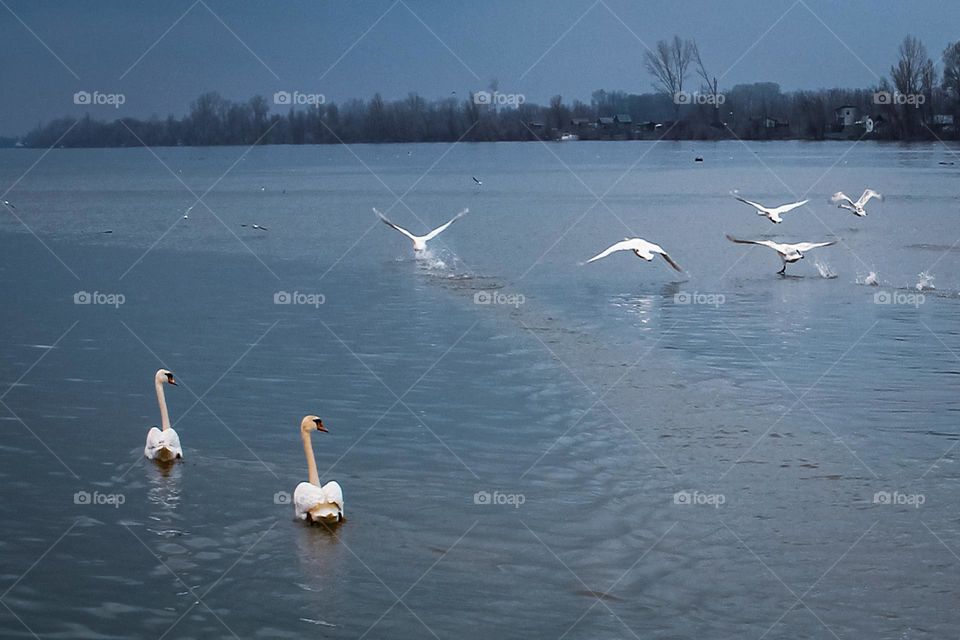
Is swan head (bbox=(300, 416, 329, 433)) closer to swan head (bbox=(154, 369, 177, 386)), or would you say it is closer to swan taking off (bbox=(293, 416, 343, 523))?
swan taking off (bbox=(293, 416, 343, 523))

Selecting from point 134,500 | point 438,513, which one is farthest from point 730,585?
point 134,500

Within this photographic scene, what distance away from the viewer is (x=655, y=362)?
18.8 metres

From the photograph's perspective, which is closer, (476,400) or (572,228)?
(476,400)

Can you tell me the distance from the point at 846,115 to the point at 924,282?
136586 mm

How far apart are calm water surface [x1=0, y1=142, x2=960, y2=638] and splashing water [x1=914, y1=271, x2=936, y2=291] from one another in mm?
206

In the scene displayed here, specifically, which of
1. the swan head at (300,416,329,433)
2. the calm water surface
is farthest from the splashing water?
the swan head at (300,416,329,433)

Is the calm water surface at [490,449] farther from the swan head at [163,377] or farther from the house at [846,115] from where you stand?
the house at [846,115]

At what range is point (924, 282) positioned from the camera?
2711 centimetres

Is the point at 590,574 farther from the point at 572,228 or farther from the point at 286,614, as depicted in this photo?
the point at 572,228

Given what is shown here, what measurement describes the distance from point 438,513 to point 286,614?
2424 mm

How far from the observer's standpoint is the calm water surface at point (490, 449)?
9.94 meters

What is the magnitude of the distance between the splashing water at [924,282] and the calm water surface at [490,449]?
21 centimetres

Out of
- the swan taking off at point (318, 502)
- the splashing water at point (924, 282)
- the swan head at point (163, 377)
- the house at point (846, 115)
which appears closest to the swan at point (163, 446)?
the swan head at point (163, 377)

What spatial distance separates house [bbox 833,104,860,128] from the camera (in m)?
155
